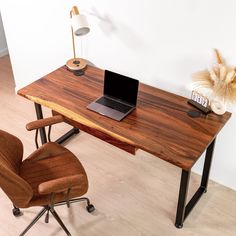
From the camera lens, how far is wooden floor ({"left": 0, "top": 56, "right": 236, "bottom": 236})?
8.29 feet

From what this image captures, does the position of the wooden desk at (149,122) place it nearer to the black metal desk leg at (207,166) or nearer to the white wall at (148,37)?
the black metal desk leg at (207,166)

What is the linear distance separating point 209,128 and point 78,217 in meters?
1.13

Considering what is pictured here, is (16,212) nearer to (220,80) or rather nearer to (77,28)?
(77,28)

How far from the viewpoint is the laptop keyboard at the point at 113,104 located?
2.47 m

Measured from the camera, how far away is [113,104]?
2527 millimetres

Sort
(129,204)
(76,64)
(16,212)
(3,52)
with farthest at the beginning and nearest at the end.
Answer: (3,52)
(76,64)
(129,204)
(16,212)

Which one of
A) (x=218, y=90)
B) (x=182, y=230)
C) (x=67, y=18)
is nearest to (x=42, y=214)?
(x=182, y=230)

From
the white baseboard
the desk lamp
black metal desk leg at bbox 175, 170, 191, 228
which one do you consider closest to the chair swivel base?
black metal desk leg at bbox 175, 170, 191, 228

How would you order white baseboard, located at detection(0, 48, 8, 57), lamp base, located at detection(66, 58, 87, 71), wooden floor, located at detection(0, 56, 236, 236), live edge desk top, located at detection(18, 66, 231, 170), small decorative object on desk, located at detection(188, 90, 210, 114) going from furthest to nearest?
white baseboard, located at detection(0, 48, 8, 57) < lamp base, located at detection(66, 58, 87, 71) < wooden floor, located at detection(0, 56, 236, 236) < small decorative object on desk, located at detection(188, 90, 210, 114) < live edge desk top, located at detection(18, 66, 231, 170)

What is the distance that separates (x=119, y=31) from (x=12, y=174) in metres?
1.41

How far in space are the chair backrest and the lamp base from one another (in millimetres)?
863

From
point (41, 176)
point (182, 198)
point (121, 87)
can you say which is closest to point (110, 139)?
point (121, 87)

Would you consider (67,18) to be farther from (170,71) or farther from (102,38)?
(170,71)

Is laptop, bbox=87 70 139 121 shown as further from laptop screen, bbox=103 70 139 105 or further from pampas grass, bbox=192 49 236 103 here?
pampas grass, bbox=192 49 236 103
